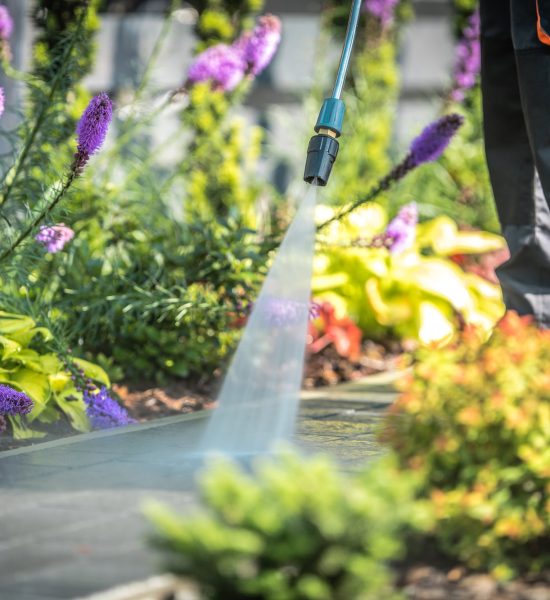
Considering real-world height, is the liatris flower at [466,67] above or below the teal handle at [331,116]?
above

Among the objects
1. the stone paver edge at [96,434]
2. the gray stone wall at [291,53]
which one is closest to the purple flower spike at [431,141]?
the stone paver edge at [96,434]

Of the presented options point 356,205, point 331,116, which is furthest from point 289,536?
point 356,205

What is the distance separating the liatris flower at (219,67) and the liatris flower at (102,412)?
142 centimetres

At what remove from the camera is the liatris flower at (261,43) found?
12.7 feet

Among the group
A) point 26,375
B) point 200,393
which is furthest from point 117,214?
point 26,375

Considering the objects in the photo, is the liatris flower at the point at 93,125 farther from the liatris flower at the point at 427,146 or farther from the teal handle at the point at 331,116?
the liatris flower at the point at 427,146

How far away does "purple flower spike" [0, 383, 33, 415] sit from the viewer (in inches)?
102

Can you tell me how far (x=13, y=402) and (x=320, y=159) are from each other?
0.98 metres

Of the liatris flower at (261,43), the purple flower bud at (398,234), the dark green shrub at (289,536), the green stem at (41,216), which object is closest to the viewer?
the dark green shrub at (289,536)

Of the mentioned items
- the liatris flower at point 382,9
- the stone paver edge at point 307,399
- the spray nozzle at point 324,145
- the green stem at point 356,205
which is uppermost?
the liatris flower at point 382,9

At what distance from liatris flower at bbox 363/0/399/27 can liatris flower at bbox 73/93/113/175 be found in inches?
169

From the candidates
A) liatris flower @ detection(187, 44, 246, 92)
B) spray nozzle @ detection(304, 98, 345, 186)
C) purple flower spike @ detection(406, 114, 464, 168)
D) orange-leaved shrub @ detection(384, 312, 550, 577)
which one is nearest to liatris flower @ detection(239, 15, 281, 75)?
liatris flower @ detection(187, 44, 246, 92)

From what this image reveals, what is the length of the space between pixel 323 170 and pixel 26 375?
1.08 metres

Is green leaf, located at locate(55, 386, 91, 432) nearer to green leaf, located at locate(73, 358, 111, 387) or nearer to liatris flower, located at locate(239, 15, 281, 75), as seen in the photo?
green leaf, located at locate(73, 358, 111, 387)
